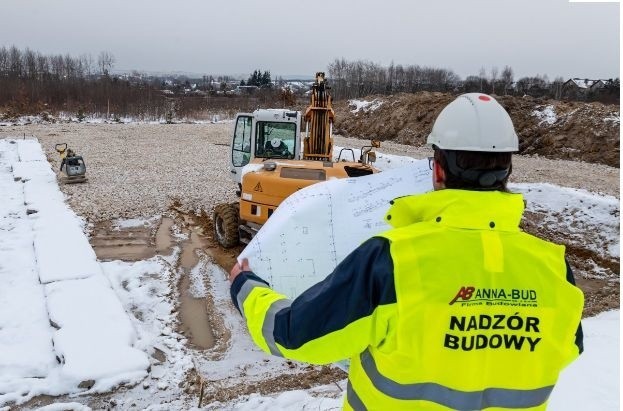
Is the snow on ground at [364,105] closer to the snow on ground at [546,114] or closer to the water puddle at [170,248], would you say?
the snow on ground at [546,114]

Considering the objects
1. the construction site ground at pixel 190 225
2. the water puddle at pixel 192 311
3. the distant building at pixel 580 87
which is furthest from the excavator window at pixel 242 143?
the distant building at pixel 580 87

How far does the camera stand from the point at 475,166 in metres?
1.42

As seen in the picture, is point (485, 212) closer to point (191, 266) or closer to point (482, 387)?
point (482, 387)

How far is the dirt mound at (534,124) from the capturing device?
20.4 metres

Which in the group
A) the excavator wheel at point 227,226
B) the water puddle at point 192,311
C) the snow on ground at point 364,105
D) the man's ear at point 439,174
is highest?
the snow on ground at point 364,105

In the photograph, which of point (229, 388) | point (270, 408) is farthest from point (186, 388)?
point (270, 408)

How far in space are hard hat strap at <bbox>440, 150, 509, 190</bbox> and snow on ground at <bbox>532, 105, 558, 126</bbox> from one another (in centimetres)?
2388

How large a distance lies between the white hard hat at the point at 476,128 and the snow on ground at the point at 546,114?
935 inches

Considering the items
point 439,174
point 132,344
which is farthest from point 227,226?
point 439,174

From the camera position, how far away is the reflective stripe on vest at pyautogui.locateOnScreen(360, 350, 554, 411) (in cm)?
140

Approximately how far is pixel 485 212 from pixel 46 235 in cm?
913

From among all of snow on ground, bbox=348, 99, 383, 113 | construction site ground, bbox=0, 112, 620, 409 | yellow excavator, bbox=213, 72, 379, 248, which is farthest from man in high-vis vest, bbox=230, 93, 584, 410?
snow on ground, bbox=348, 99, 383, 113

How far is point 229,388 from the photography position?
4.89 meters

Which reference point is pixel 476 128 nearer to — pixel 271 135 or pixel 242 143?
pixel 271 135
